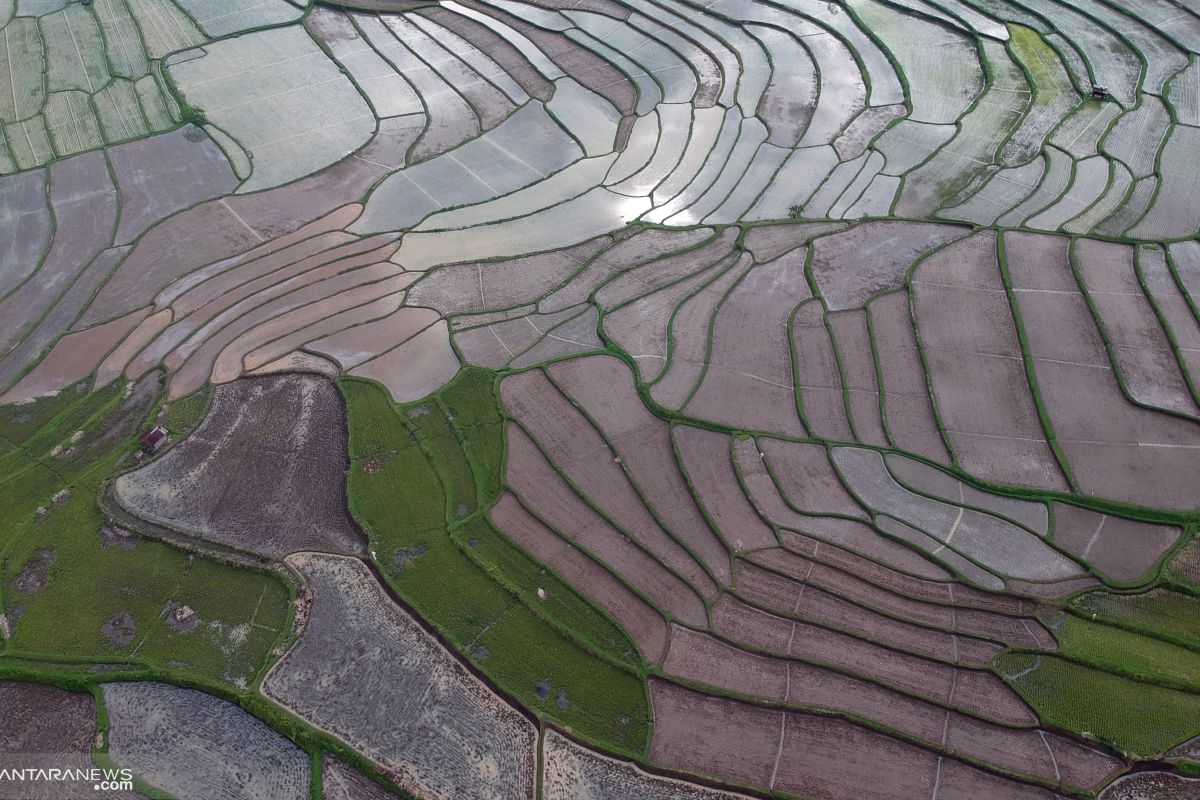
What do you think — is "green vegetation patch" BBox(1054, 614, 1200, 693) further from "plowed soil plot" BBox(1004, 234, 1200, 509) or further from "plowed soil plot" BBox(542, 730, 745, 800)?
"plowed soil plot" BBox(542, 730, 745, 800)

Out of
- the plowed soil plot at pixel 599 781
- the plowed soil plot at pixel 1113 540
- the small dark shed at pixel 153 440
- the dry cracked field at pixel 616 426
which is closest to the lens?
the plowed soil plot at pixel 599 781

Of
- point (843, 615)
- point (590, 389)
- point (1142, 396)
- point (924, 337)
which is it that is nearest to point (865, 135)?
point (924, 337)

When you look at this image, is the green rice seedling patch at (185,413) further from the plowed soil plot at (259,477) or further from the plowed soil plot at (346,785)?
the plowed soil plot at (346,785)

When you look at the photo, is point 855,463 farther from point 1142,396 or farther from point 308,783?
point 308,783

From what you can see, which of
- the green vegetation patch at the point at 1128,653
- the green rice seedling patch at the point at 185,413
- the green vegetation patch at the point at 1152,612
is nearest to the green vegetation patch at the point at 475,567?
the green rice seedling patch at the point at 185,413

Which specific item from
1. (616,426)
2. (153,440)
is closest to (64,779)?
(153,440)

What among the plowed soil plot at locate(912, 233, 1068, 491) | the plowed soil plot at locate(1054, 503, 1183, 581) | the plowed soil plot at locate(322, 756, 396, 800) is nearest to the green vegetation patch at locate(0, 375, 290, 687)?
the plowed soil plot at locate(322, 756, 396, 800)
